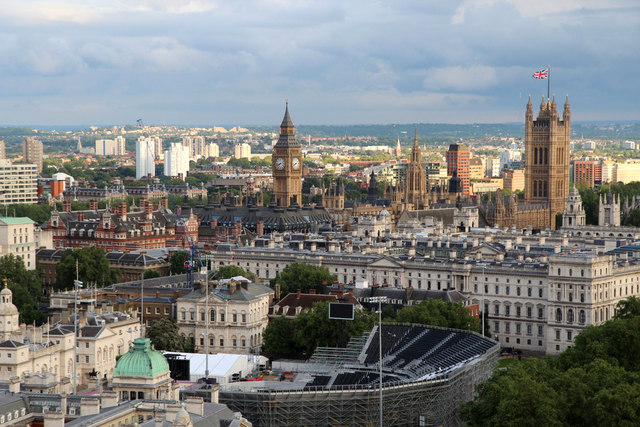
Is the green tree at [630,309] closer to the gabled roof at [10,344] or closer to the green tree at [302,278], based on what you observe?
the green tree at [302,278]

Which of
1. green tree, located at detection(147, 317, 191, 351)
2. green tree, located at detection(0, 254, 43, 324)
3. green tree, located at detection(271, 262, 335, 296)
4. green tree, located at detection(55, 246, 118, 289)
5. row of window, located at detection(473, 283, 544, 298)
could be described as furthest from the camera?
green tree, located at detection(55, 246, 118, 289)

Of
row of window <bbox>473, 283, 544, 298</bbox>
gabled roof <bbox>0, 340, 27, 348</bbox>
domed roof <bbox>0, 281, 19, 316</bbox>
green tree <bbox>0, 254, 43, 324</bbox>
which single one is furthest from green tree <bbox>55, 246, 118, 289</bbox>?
gabled roof <bbox>0, 340, 27, 348</bbox>

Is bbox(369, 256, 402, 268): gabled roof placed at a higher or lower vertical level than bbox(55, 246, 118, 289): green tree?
higher

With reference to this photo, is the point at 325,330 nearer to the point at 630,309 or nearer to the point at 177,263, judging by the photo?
the point at 630,309

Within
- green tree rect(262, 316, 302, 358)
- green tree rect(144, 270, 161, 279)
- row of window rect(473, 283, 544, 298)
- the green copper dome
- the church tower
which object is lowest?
green tree rect(262, 316, 302, 358)

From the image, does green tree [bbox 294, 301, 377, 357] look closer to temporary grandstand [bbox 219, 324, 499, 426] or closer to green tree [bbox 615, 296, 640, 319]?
temporary grandstand [bbox 219, 324, 499, 426]

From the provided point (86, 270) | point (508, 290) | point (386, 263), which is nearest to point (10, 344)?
point (508, 290)

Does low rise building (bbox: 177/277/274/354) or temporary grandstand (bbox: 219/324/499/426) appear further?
low rise building (bbox: 177/277/274/354)
